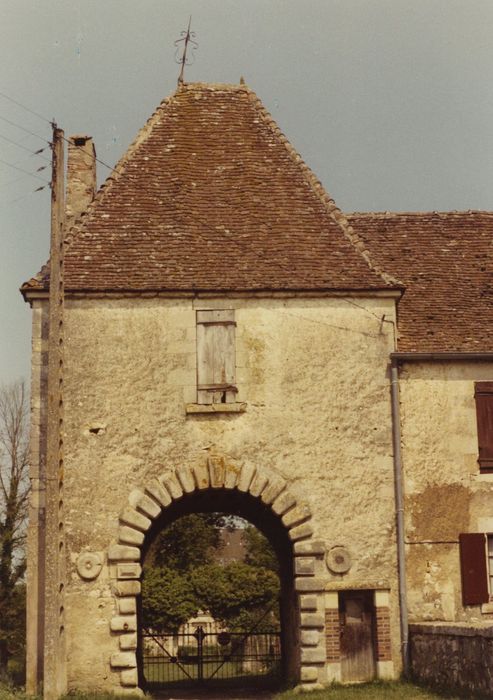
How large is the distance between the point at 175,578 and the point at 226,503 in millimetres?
16106

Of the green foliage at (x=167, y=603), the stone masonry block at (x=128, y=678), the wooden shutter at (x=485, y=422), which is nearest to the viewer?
the stone masonry block at (x=128, y=678)

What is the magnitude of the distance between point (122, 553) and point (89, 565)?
53cm

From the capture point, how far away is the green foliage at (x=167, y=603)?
1296 inches

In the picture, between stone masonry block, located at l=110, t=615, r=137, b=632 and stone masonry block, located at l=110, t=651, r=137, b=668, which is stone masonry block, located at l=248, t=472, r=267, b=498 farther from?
stone masonry block, located at l=110, t=651, r=137, b=668

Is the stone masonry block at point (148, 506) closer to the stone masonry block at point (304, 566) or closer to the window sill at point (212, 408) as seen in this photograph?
the window sill at point (212, 408)

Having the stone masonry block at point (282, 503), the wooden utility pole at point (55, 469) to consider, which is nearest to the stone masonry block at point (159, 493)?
the wooden utility pole at point (55, 469)

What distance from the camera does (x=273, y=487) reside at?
15844 millimetres

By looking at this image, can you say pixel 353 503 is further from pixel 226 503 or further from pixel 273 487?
pixel 226 503

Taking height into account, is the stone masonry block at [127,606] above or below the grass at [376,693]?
above

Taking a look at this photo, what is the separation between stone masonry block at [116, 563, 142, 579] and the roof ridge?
615 cm

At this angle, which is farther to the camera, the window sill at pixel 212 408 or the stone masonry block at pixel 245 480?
the window sill at pixel 212 408

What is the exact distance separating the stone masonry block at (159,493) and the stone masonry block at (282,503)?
5.49ft

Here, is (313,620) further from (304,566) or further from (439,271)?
(439,271)

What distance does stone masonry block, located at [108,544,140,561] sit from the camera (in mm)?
15414
